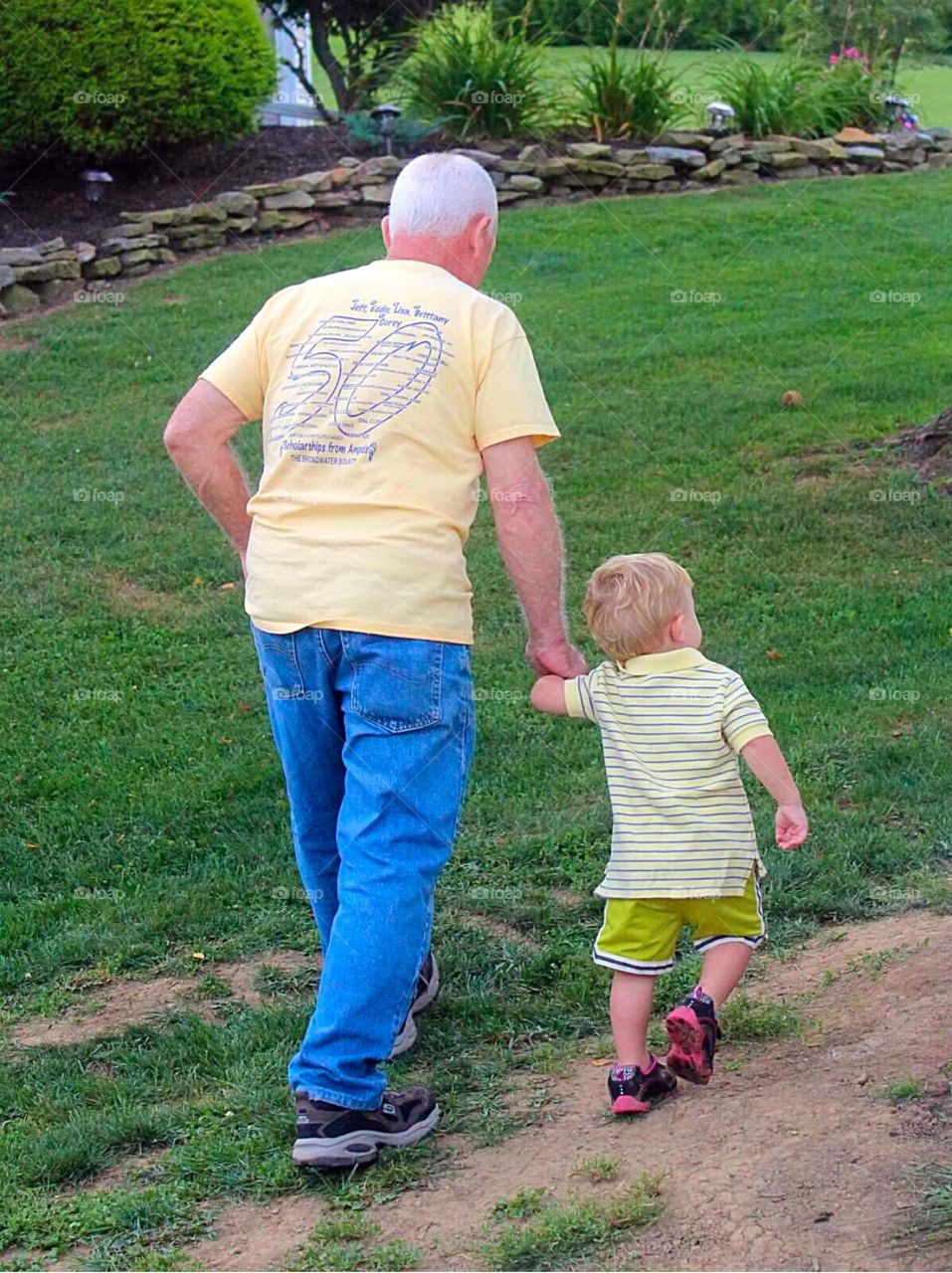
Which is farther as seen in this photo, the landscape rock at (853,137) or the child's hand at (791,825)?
the landscape rock at (853,137)

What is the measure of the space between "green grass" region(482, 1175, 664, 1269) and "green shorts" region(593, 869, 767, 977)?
1.71ft

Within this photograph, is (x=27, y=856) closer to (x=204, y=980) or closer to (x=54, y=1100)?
(x=204, y=980)

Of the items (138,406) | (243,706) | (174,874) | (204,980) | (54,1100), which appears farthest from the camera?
(138,406)

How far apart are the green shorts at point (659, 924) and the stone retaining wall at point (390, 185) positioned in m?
8.90

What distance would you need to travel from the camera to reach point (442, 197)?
10.2ft

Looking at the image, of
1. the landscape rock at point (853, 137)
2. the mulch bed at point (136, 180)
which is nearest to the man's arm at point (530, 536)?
the mulch bed at point (136, 180)

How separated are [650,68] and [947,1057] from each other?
12.3 meters

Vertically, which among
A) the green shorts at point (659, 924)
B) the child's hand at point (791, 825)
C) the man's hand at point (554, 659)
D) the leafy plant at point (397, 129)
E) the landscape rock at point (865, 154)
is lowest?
the green shorts at point (659, 924)

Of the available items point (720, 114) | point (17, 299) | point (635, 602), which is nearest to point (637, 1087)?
point (635, 602)

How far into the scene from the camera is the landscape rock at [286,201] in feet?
40.9

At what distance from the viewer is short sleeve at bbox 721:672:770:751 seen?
Result: 309 centimetres

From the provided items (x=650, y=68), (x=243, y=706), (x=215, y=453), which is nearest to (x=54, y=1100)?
(x=215, y=453)

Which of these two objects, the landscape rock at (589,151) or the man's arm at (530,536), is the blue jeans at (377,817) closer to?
the man's arm at (530,536)

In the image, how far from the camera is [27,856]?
16.0 ft
